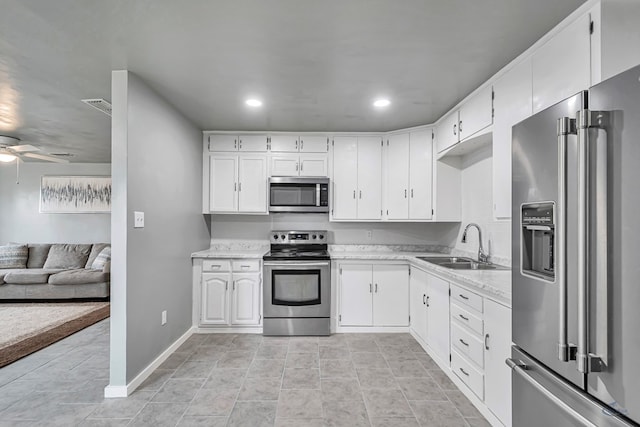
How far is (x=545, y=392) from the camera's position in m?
1.15

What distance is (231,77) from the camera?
2.36 m

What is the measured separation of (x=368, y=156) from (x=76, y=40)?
288cm

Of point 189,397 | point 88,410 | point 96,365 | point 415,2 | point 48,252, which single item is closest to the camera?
point 415,2

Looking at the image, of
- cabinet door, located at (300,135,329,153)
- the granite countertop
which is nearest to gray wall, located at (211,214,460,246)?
the granite countertop

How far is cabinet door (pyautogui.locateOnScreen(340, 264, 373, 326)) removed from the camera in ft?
11.7

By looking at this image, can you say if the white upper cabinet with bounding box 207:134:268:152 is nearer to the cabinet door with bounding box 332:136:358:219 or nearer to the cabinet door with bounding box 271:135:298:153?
the cabinet door with bounding box 271:135:298:153

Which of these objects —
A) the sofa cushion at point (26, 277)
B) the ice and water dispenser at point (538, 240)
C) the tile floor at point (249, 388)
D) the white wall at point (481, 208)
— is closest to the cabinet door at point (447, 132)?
the white wall at point (481, 208)

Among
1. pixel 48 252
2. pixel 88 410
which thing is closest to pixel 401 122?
pixel 88 410

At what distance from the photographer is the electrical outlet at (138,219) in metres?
2.37

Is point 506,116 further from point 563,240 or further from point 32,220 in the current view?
point 32,220

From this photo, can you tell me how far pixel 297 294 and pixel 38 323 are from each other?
10.8 ft

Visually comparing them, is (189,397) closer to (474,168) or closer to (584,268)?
(584,268)

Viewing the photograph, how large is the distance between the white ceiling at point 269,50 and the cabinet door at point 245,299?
1844 millimetres

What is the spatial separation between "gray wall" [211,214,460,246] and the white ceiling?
144 cm
